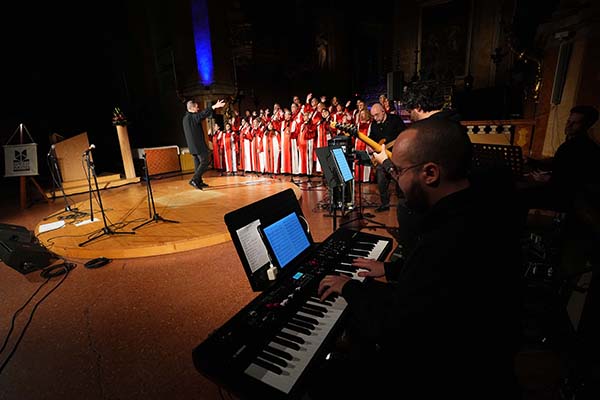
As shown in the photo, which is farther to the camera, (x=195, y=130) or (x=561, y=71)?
(x=195, y=130)

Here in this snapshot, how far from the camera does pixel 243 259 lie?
1.46 meters

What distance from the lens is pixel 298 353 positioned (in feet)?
3.76

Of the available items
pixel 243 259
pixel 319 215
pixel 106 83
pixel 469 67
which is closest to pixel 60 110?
pixel 106 83

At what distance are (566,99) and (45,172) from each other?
612 inches

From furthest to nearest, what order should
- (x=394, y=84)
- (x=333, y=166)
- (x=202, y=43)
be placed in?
(x=202, y=43) < (x=394, y=84) < (x=333, y=166)

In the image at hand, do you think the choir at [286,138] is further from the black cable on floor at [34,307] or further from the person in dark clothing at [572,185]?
the black cable on floor at [34,307]

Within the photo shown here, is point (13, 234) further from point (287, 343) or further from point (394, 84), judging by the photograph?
point (394, 84)

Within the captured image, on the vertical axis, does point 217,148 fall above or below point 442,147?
below

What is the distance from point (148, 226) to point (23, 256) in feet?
4.56

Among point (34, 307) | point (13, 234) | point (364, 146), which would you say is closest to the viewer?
point (34, 307)

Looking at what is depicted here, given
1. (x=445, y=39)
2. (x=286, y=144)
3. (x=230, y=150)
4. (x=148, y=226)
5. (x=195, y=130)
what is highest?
(x=445, y=39)

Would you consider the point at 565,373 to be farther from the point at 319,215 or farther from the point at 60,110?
the point at 60,110

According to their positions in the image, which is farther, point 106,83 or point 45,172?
point 106,83

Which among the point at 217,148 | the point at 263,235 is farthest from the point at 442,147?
the point at 217,148
